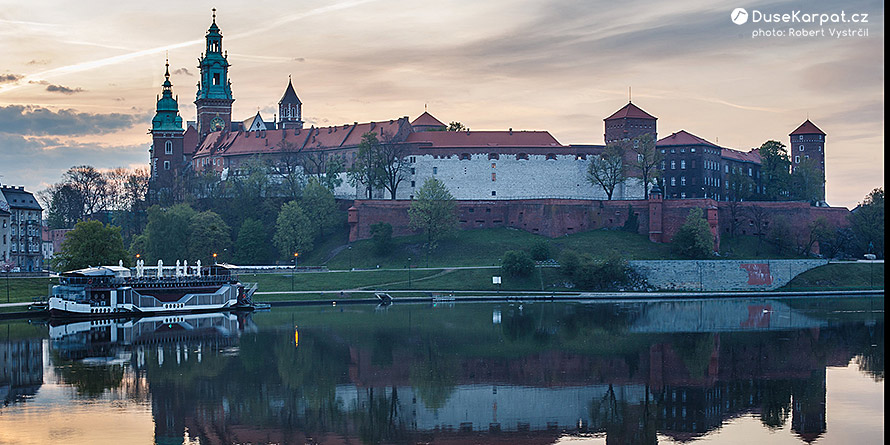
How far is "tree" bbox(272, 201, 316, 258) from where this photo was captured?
7581 centimetres

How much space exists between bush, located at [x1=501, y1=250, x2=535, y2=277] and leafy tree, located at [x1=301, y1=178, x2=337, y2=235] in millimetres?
17539

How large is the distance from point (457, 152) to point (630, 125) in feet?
47.4

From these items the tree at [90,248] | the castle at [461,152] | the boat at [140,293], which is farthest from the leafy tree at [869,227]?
the tree at [90,248]

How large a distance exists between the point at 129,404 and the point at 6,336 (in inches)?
717

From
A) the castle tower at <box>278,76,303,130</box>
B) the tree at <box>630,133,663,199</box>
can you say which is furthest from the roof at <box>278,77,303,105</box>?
the tree at <box>630,133,663,199</box>

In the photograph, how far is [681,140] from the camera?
93938mm

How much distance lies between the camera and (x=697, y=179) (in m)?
92.8

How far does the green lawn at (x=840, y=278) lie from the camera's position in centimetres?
6994

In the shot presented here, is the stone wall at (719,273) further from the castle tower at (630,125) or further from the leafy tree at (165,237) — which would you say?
the leafy tree at (165,237)

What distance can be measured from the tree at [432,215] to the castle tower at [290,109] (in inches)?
1442

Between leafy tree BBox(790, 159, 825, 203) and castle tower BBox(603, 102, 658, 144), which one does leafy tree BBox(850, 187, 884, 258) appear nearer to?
leafy tree BBox(790, 159, 825, 203)

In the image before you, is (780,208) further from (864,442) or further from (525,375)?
(864,442)

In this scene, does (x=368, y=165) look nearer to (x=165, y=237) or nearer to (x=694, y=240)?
(x=165, y=237)

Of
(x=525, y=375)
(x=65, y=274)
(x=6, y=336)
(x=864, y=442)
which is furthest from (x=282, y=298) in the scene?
(x=864, y=442)
